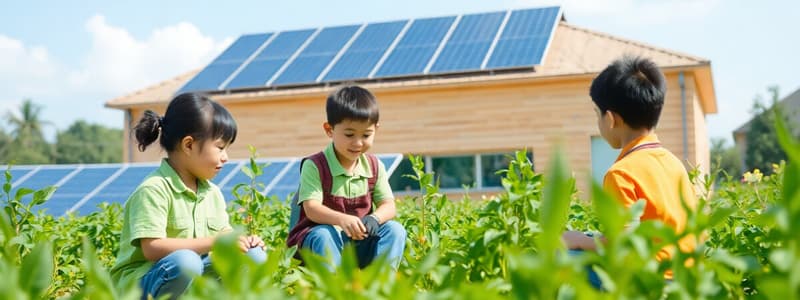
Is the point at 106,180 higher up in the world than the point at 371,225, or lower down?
lower down

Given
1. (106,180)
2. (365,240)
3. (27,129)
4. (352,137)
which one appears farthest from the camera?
(27,129)

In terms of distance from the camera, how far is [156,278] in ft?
9.62

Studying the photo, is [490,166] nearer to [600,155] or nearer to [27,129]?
[600,155]

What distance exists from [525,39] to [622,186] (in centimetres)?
1312

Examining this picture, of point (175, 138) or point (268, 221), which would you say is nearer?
point (175, 138)

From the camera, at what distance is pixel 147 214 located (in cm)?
299

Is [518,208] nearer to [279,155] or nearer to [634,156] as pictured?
[634,156]

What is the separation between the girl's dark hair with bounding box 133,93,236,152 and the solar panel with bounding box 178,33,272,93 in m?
12.7

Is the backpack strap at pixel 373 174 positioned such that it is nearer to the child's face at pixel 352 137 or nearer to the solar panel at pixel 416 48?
the child's face at pixel 352 137

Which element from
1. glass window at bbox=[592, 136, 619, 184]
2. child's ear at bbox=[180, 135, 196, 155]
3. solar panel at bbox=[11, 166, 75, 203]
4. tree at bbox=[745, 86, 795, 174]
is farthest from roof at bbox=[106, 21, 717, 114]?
tree at bbox=[745, 86, 795, 174]

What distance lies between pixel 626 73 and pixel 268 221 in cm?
260

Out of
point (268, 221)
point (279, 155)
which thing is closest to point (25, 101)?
point (279, 155)

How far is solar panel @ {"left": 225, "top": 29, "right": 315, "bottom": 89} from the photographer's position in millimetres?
16047

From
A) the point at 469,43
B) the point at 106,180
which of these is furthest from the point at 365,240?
the point at 469,43
